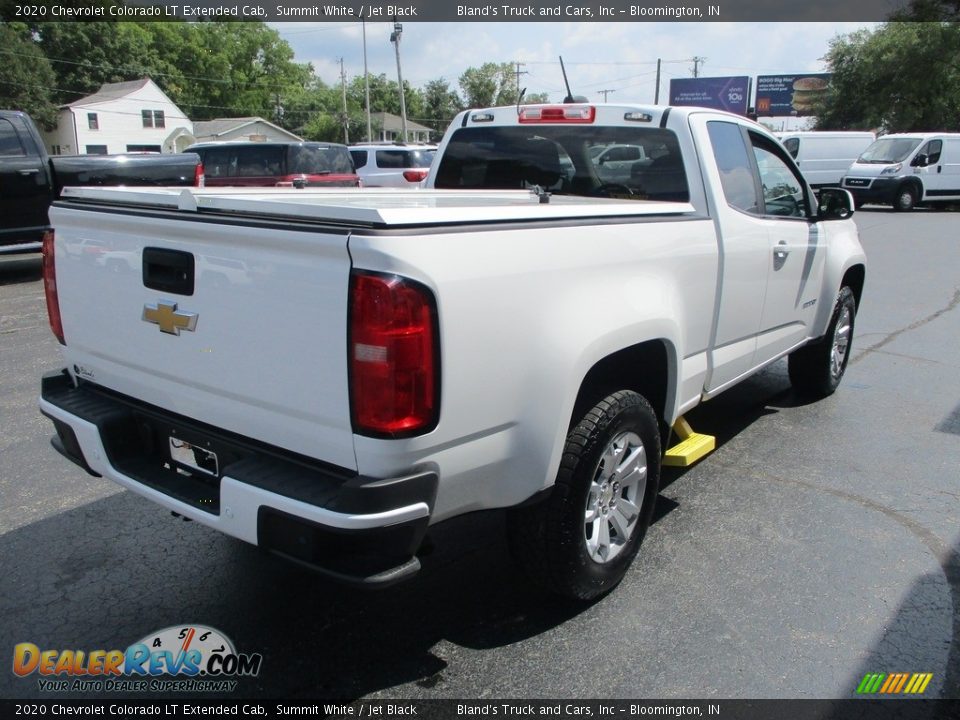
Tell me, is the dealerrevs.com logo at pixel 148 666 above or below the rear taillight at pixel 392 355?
below

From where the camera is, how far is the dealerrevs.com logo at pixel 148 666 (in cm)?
267

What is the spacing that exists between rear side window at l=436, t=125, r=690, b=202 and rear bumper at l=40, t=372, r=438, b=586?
241 centimetres

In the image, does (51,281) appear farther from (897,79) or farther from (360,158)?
(897,79)

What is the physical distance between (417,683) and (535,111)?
313 cm

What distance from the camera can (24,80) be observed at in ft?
196

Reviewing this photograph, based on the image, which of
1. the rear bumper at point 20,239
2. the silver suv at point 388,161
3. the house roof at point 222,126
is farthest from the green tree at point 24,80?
the rear bumper at point 20,239

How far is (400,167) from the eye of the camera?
19750 mm

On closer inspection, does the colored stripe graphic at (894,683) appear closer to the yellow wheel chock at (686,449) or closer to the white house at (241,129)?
the yellow wheel chock at (686,449)

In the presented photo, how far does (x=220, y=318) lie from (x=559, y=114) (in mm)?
2590

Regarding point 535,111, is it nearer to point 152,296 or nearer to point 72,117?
point 152,296

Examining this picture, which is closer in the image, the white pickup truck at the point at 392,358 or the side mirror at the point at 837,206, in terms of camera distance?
the white pickup truck at the point at 392,358

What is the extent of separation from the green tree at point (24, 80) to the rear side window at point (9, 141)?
5711 centimetres

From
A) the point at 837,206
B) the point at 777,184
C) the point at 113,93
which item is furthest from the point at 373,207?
the point at 113,93

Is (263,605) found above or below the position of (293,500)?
below
